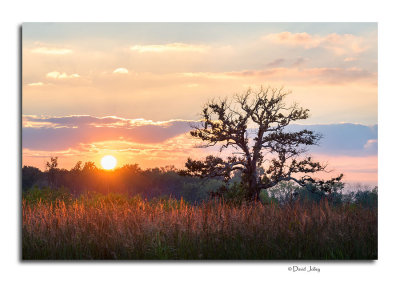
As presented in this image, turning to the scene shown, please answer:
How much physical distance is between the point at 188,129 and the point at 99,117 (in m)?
1.81

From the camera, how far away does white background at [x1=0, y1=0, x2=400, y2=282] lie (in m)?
8.40

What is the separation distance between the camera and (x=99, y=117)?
9188mm

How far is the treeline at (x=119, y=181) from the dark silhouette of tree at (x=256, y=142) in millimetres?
760

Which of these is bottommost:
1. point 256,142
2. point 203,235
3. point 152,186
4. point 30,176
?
point 203,235

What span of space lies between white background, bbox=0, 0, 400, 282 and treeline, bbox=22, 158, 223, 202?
119 cm

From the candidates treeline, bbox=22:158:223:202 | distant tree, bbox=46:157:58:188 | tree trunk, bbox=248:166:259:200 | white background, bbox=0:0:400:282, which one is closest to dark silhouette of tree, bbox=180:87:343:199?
tree trunk, bbox=248:166:259:200

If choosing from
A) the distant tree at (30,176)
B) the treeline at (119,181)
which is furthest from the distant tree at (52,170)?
the distant tree at (30,176)
